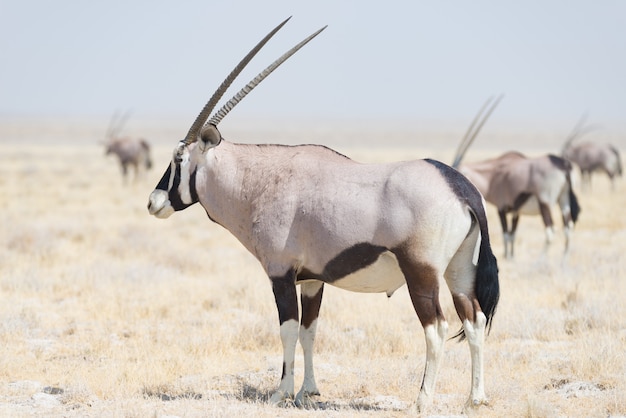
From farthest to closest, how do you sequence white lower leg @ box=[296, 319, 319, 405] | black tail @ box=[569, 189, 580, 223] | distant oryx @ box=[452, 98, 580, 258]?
black tail @ box=[569, 189, 580, 223], distant oryx @ box=[452, 98, 580, 258], white lower leg @ box=[296, 319, 319, 405]

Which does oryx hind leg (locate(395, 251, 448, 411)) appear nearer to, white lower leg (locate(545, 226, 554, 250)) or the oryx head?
the oryx head

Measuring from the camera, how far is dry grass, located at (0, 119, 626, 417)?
6.10 meters

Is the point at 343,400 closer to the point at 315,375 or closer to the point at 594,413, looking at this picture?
the point at 315,375

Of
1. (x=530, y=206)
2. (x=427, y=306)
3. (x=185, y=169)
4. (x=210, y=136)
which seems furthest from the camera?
(x=530, y=206)

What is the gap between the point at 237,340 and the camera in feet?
26.4

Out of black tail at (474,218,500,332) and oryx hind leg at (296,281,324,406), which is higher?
black tail at (474,218,500,332)

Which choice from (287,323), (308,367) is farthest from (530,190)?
(287,323)

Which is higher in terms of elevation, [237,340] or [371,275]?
[371,275]

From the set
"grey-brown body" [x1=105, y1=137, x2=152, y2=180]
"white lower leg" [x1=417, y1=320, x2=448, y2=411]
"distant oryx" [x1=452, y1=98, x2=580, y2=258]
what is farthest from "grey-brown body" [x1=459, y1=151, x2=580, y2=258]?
"grey-brown body" [x1=105, y1=137, x2=152, y2=180]

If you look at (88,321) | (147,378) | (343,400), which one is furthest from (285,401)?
(88,321)

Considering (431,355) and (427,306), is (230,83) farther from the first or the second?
(431,355)

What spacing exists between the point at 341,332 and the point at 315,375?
1.51m

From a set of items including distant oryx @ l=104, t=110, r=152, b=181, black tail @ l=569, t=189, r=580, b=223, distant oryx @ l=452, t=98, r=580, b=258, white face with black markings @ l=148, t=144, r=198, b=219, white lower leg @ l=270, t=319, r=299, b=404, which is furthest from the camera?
distant oryx @ l=104, t=110, r=152, b=181

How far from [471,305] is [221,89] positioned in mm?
2352
